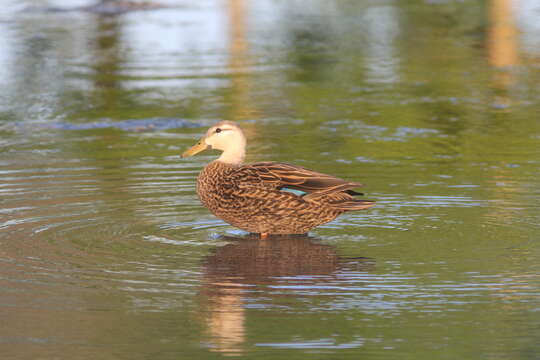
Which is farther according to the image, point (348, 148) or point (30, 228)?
point (348, 148)

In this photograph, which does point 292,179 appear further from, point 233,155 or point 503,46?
point 503,46

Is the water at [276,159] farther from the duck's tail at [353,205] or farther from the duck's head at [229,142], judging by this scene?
the duck's head at [229,142]

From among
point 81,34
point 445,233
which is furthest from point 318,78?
point 445,233

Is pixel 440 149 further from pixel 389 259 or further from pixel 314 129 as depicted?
pixel 389 259

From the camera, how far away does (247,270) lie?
28.2ft

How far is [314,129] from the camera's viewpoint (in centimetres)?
1435

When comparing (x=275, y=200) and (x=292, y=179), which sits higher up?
(x=292, y=179)

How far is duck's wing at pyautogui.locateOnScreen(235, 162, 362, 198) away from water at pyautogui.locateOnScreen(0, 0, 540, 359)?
412 mm

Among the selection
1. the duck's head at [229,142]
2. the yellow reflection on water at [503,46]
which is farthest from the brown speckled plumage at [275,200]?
the yellow reflection on water at [503,46]

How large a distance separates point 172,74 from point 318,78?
2250 millimetres

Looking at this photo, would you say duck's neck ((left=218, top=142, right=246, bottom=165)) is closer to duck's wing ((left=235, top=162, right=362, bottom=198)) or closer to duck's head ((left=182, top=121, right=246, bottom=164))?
duck's head ((left=182, top=121, right=246, bottom=164))

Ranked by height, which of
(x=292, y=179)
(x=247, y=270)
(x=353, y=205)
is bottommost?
(x=247, y=270)

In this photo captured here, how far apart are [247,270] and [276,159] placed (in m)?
4.21

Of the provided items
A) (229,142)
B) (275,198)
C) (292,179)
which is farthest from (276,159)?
(275,198)
